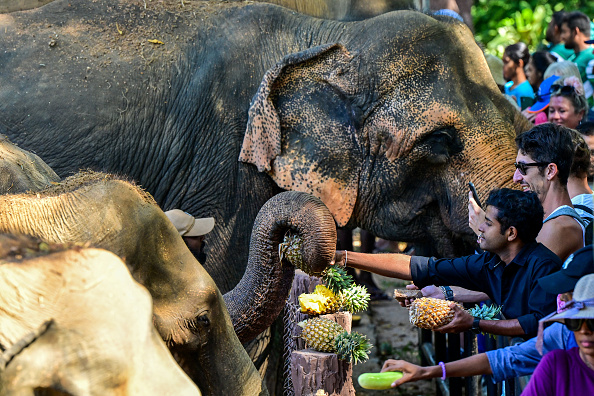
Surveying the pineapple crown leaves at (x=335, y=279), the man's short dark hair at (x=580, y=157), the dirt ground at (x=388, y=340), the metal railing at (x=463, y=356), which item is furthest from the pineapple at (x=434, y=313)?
the dirt ground at (x=388, y=340)

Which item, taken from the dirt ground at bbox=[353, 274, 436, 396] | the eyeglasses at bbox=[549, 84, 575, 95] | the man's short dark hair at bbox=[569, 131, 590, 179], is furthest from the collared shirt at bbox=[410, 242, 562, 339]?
the dirt ground at bbox=[353, 274, 436, 396]

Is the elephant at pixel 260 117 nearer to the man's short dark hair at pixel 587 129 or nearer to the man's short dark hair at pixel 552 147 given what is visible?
the man's short dark hair at pixel 587 129

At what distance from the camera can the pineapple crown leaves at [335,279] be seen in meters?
3.57

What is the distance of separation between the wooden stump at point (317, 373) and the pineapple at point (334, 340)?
3cm

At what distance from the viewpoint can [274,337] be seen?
4723 millimetres

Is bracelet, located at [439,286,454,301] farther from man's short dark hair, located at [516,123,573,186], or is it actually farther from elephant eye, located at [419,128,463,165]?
elephant eye, located at [419,128,463,165]

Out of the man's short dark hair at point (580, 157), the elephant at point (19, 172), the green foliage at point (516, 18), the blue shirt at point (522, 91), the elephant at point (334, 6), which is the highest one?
the elephant at point (334, 6)

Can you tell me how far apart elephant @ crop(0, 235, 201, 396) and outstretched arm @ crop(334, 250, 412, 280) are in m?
1.76

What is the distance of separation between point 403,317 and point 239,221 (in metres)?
3.16

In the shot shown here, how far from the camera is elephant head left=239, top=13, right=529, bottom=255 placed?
4.43 meters

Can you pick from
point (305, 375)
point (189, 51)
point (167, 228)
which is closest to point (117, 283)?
point (167, 228)

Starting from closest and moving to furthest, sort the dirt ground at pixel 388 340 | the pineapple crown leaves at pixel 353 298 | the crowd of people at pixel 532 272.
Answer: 1. the crowd of people at pixel 532 272
2. the pineapple crown leaves at pixel 353 298
3. the dirt ground at pixel 388 340

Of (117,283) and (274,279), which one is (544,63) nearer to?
(274,279)

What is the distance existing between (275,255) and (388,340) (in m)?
3.70
